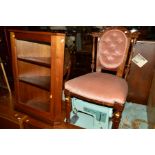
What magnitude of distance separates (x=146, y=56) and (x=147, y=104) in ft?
1.88

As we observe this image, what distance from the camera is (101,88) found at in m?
1.39

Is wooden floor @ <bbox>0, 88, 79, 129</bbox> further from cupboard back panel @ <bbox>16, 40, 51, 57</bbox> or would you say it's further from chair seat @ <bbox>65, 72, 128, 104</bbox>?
cupboard back panel @ <bbox>16, 40, 51, 57</bbox>

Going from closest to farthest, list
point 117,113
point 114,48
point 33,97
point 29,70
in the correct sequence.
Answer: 1. point 117,113
2. point 114,48
3. point 29,70
4. point 33,97

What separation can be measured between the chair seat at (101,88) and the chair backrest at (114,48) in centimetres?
16

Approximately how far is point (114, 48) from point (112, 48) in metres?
0.02

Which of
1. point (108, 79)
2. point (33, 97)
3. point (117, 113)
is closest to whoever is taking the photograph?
point (117, 113)

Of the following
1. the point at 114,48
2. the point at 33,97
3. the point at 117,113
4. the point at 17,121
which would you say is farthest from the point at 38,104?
the point at 114,48

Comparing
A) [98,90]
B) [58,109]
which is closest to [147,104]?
[98,90]

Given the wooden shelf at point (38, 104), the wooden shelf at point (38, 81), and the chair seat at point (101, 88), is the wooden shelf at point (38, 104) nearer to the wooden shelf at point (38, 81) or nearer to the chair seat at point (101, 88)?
the wooden shelf at point (38, 81)

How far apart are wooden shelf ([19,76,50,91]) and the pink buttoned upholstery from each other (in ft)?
1.97

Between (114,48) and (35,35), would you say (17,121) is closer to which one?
(35,35)

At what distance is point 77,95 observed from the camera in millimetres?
1470
